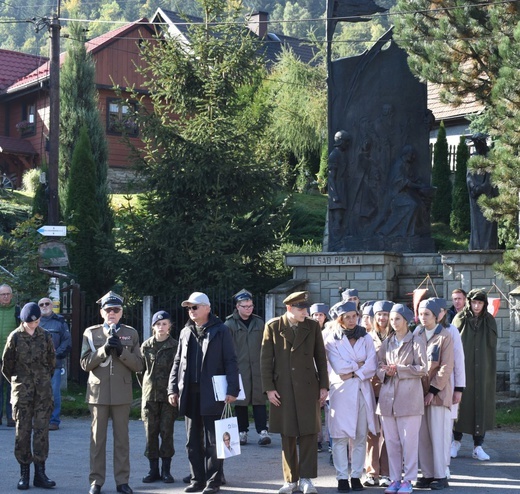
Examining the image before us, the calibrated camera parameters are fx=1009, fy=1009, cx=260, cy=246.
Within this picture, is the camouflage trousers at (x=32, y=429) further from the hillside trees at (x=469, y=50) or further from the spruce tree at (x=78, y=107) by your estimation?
the spruce tree at (x=78, y=107)

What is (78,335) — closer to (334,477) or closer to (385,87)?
(385,87)

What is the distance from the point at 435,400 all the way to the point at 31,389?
3.86 meters

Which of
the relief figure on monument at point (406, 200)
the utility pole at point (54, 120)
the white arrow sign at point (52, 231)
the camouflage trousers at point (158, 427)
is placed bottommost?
the camouflage trousers at point (158, 427)

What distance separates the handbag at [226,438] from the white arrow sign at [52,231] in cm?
975

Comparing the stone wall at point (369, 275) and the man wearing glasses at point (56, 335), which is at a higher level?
the stone wall at point (369, 275)

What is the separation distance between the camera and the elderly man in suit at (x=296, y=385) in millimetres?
8977

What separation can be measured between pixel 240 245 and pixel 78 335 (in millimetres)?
3458

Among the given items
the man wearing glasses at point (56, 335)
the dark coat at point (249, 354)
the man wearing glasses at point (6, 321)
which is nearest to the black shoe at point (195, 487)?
the dark coat at point (249, 354)

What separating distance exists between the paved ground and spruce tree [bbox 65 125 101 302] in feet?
34.3

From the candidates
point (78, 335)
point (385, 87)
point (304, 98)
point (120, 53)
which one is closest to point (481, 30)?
point (385, 87)

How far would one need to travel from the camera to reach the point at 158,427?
1010cm

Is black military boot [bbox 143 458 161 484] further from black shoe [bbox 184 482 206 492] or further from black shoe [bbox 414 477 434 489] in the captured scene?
black shoe [bbox 414 477 434 489]

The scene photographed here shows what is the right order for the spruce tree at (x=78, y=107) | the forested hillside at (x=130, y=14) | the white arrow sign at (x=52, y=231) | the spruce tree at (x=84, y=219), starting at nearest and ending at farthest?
the white arrow sign at (x=52, y=231)
the spruce tree at (x=84, y=219)
the spruce tree at (x=78, y=107)
the forested hillside at (x=130, y=14)

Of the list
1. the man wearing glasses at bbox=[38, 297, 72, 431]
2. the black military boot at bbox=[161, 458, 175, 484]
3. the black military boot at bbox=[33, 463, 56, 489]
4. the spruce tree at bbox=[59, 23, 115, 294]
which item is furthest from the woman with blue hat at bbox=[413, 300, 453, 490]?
the spruce tree at bbox=[59, 23, 115, 294]
